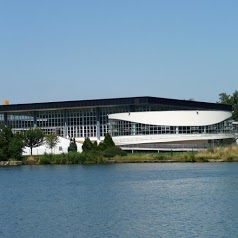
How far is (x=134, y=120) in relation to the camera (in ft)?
309

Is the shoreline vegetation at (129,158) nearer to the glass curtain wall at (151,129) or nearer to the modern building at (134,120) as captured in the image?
the modern building at (134,120)

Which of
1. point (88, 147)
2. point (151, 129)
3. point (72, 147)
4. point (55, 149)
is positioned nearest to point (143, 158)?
point (88, 147)

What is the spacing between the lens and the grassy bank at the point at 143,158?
7600 centimetres

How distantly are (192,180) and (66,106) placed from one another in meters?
50.3

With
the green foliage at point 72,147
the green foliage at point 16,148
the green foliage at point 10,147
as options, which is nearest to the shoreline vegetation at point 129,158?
the green foliage at point 16,148

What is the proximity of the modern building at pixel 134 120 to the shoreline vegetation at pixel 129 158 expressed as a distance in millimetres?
10390

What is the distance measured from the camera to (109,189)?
158ft

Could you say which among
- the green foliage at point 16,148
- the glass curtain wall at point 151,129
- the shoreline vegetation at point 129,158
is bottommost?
the shoreline vegetation at point 129,158

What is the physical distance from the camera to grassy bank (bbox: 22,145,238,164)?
76.0 m

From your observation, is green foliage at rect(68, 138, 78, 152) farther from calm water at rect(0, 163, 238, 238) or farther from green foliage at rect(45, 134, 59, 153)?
calm water at rect(0, 163, 238, 238)

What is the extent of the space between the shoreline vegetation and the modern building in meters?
10.4

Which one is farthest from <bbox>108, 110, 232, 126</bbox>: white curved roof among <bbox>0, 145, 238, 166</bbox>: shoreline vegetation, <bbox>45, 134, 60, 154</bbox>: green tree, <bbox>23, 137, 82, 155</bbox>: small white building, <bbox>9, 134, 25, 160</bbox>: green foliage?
<bbox>9, 134, 25, 160</bbox>: green foliage

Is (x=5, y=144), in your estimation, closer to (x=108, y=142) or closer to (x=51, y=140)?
(x=51, y=140)

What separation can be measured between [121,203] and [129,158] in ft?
127
